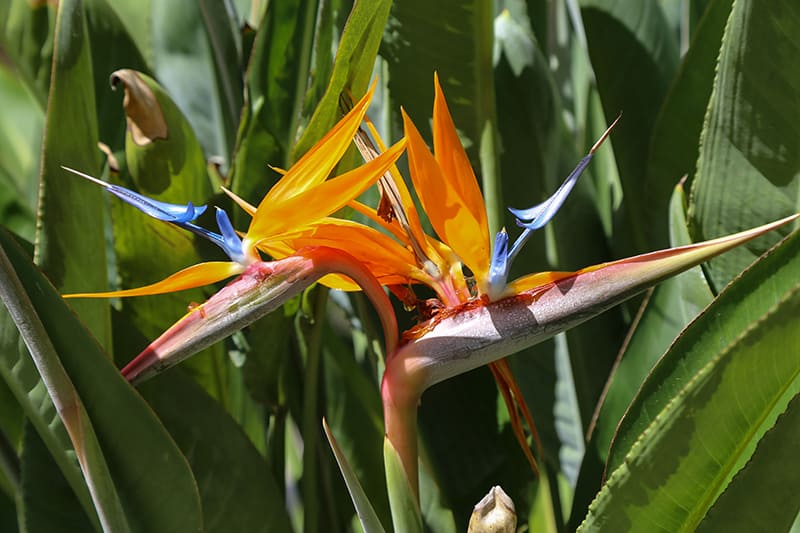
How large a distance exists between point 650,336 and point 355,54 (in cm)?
Result: 32

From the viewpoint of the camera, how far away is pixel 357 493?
40cm

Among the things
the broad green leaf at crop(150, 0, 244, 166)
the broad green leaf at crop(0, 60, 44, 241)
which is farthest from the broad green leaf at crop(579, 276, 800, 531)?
the broad green leaf at crop(0, 60, 44, 241)

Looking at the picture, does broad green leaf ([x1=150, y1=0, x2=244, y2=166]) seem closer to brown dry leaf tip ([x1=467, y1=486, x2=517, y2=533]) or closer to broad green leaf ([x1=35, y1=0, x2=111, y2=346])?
broad green leaf ([x1=35, y1=0, x2=111, y2=346])

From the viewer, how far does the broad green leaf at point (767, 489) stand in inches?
16.0

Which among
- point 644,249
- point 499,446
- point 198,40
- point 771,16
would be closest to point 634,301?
point 644,249

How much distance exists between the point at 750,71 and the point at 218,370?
0.44m

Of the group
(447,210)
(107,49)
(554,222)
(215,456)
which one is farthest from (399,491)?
(107,49)

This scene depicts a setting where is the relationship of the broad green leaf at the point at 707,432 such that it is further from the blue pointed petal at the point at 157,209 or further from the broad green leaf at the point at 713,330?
the blue pointed petal at the point at 157,209

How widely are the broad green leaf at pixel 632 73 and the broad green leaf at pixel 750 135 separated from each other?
126mm

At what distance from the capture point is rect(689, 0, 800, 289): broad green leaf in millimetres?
587

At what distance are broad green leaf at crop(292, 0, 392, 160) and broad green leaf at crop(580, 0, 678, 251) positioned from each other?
380 millimetres

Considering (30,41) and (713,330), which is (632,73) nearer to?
(713,330)

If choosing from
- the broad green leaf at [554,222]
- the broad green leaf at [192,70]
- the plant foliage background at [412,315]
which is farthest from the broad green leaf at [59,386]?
the broad green leaf at [192,70]

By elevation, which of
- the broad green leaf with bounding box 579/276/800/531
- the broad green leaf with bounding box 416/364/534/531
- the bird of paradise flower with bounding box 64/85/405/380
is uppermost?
the bird of paradise flower with bounding box 64/85/405/380
